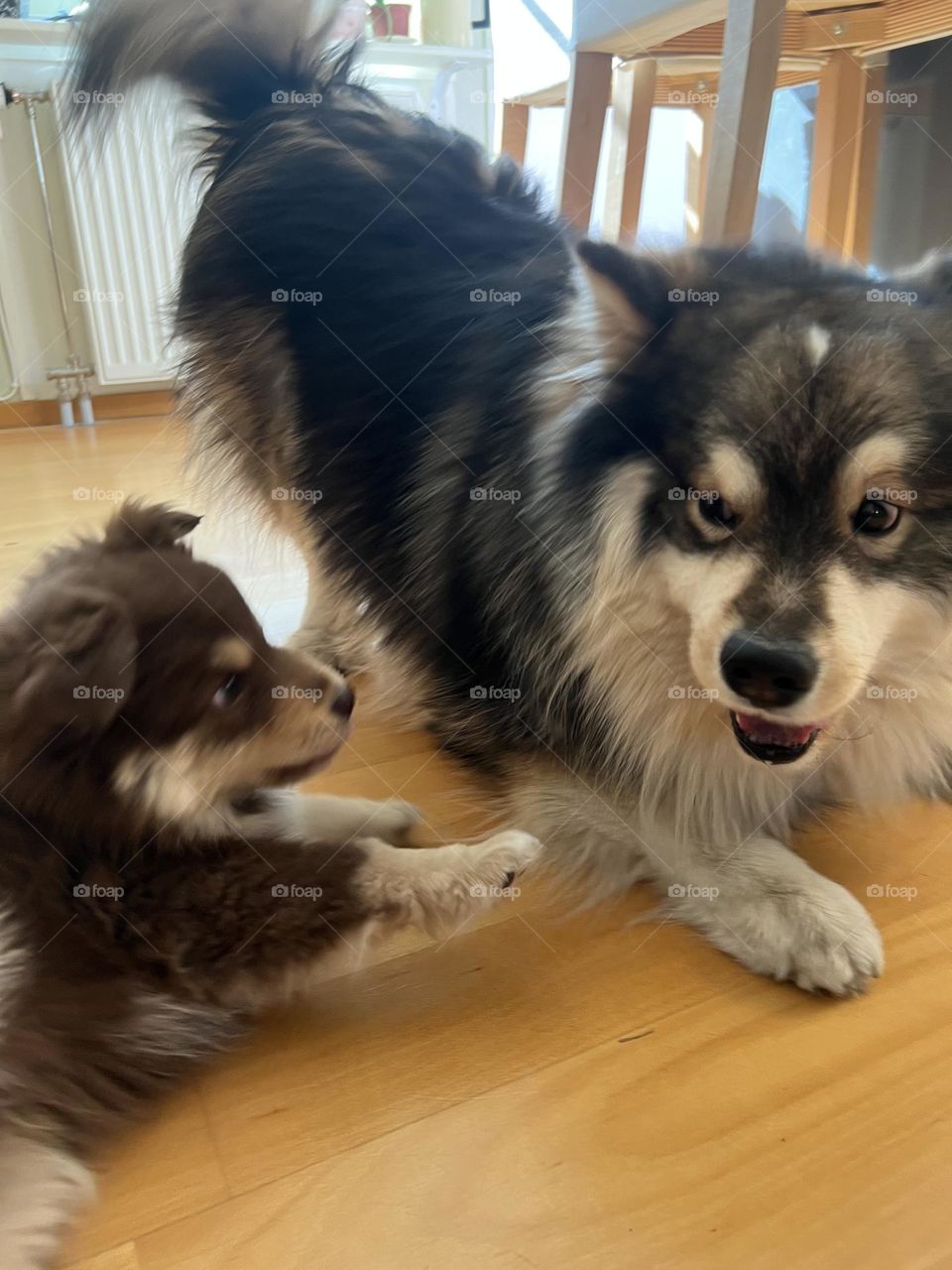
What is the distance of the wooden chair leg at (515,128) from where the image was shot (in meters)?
3.47

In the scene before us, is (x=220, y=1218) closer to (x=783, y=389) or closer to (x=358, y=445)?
(x=783, y=389)

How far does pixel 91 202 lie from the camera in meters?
4.00

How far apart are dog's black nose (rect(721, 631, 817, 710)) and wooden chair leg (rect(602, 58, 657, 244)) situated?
5.56 feet

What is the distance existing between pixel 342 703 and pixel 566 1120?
22.3 inches

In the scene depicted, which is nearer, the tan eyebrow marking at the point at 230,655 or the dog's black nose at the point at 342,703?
the tan eyebrow marking at the point at 230,655

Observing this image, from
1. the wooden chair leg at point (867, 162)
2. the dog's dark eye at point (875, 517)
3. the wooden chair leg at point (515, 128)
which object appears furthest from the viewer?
the wooden chair leg at point (515, 128)

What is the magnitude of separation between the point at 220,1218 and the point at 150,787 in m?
0.43

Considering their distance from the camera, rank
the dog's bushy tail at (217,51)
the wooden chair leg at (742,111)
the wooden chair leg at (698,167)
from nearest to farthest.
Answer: the wooden chair leg at (742,111), the dog's bushy tail at (217,51), the wooden chair leg at (698,167)

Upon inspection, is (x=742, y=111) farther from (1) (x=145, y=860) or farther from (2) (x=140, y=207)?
(2) (x=140, y=207)

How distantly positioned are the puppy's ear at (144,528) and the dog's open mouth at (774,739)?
0.81 meters

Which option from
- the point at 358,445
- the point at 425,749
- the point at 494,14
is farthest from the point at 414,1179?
the point at 494,14
